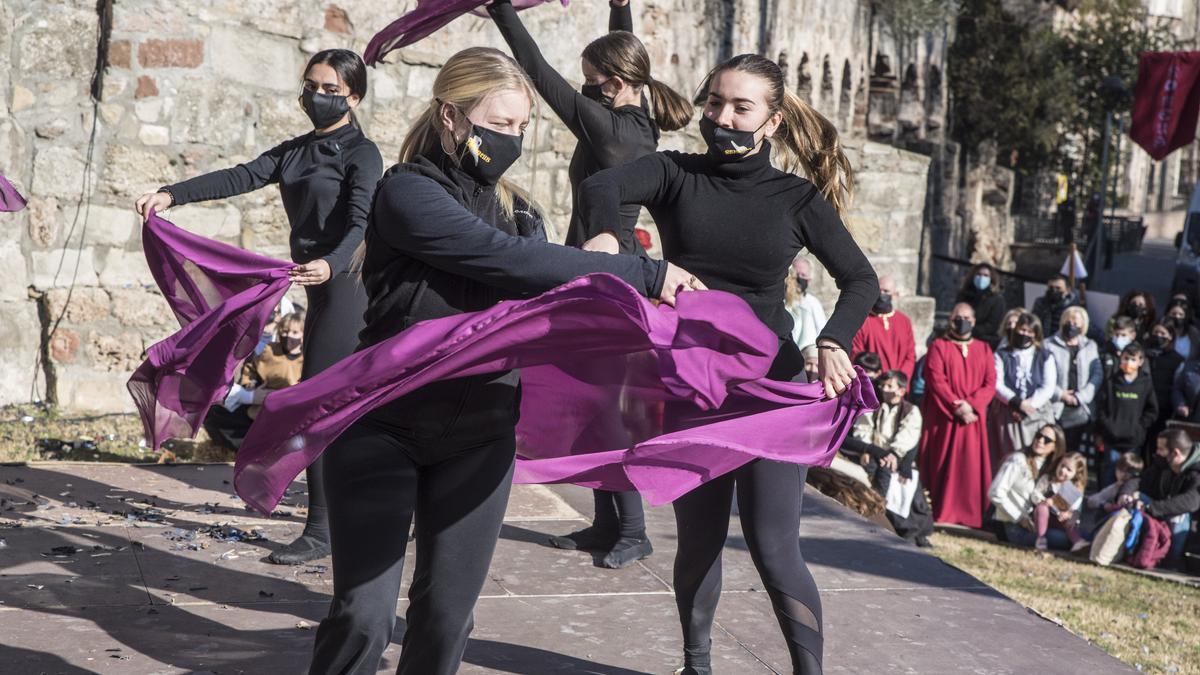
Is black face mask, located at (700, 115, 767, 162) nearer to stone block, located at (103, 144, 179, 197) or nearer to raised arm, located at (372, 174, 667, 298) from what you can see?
raised arm, located at (372, 174, 667, 298)

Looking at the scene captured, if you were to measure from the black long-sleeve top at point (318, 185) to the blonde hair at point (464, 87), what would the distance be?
1.80 m

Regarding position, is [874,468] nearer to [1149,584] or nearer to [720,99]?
[1149,584]

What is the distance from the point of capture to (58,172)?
28.0ft

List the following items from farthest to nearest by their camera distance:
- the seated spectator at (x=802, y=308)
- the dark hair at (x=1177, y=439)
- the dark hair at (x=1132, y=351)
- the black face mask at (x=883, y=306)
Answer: the dark hair at (x=1132, y=351) → the black face mask at (x=883, y=306) → the seated spectator at (x=802, y=308) → the dark hair at (x=1177, y=439)

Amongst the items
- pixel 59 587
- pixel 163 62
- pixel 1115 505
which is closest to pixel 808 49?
pixel 1115 505

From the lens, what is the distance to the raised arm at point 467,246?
3.25 metres

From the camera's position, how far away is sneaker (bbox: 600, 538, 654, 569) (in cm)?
575

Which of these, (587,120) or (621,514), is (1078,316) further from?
(587,120)

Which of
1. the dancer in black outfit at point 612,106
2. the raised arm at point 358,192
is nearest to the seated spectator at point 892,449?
the dancer in black outfit at point 612,106

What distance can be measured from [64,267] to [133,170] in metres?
0.69

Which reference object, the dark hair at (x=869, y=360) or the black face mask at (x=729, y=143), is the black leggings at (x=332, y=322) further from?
the dark hair at (x=869, y=360)

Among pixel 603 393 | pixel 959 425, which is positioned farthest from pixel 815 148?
pixel 959 425

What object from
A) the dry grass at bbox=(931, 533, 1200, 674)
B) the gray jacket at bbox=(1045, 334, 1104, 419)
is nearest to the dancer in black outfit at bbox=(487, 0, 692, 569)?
the dry grass at bbox=(931, 533, 1200, 674)

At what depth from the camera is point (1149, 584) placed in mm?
9211
